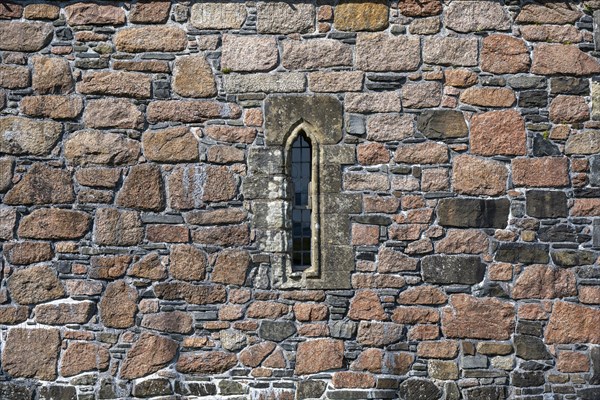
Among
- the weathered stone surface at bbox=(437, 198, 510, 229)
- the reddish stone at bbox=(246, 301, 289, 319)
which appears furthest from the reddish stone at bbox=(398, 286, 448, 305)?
the reddish stone at bbox=(246, 301, 289, 319)

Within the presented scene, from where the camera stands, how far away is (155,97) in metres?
5.73

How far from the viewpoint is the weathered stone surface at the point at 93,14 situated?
18.9 ft

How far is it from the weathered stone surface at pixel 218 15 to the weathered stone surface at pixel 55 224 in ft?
6.29

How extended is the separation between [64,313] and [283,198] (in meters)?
2.09

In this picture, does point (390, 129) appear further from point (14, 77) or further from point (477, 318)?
point (14, 77)

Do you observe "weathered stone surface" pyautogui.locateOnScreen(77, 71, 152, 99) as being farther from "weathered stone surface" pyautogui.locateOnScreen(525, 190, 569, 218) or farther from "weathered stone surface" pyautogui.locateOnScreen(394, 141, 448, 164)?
"weathered stone surface" pyautogui.locateOnScreen(525, 190, 569, 218)

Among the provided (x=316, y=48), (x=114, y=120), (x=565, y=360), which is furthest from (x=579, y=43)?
(x=114, y=120)

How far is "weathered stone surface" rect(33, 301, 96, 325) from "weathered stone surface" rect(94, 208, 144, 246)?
0.55 metres

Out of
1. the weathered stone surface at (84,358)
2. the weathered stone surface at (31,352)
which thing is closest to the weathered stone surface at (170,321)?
the weathered stone surface at (84,358)

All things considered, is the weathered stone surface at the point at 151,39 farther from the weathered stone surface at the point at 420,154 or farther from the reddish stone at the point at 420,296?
the reddish stone at the point at 420,296

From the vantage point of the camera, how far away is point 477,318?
18.6ft

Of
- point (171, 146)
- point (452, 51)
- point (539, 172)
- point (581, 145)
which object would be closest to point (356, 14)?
point (452, 51)

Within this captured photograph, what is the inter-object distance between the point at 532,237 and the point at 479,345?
1.02 meters

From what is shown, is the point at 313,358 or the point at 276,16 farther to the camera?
the point at 276,16
